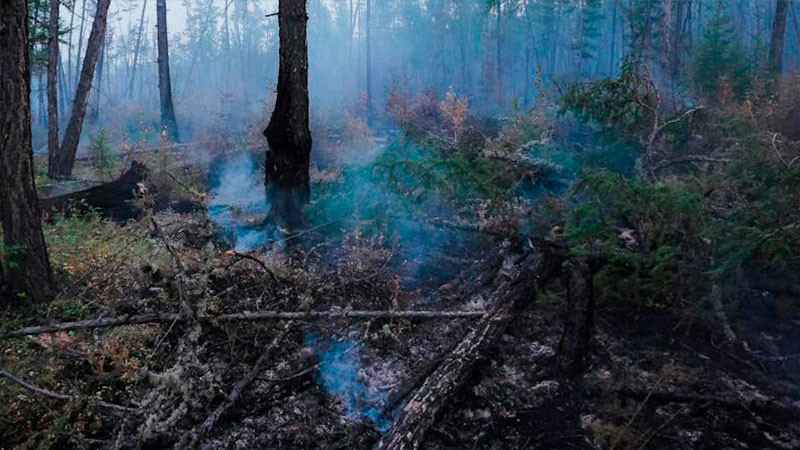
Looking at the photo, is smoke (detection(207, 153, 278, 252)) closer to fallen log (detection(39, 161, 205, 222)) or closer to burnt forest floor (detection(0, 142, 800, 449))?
fallen log (detection(39, 161, 205, 222))

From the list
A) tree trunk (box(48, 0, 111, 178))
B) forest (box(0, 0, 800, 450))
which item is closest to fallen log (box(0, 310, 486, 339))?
forest (box(0, 0, 800, 450))

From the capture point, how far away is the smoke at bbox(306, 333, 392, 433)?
12.0ft

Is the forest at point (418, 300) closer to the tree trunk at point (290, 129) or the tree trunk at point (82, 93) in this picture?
the tree trunk at point (290, 129)

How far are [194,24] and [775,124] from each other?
240 feet

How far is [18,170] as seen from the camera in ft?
14.6

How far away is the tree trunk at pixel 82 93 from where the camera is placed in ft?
36.4

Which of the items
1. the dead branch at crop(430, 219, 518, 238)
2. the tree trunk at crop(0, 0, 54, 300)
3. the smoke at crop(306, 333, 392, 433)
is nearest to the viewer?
the smoke at crop(306, 333, 392, 433)

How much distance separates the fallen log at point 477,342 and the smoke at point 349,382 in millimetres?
339

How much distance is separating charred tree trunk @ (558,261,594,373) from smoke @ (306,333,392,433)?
154 cm

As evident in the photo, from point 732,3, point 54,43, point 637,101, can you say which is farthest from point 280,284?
point 732,3

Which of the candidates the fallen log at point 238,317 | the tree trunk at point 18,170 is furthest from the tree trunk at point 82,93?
the fallen log at point 238,317

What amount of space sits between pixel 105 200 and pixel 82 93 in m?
4.92

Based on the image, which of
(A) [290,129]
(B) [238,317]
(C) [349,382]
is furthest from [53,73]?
(C) [349,382]

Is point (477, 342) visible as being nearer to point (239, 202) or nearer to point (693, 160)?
point (693, 160)
